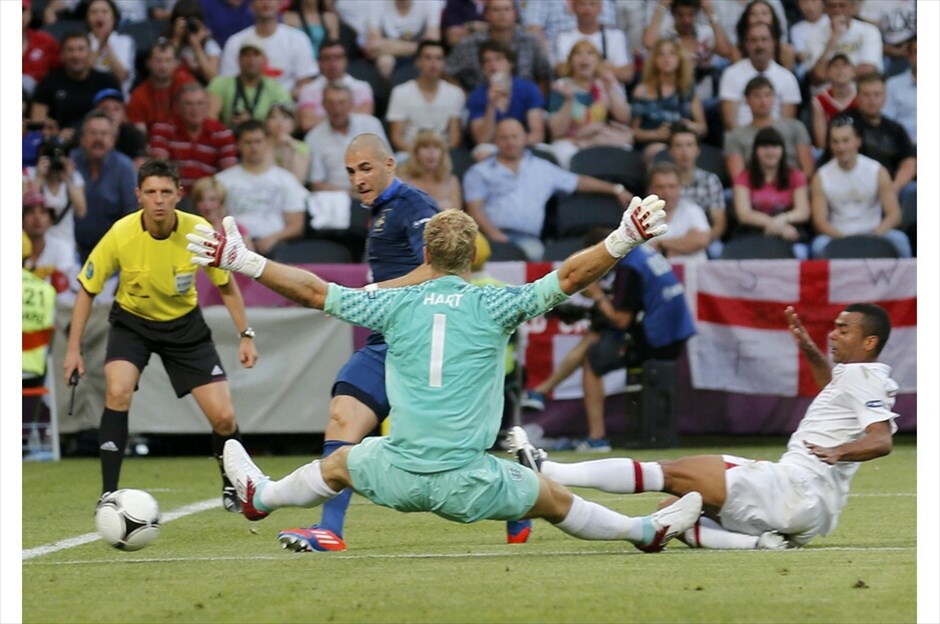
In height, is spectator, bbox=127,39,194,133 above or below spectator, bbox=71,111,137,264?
above

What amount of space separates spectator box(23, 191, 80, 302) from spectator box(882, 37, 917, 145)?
8.66 meters

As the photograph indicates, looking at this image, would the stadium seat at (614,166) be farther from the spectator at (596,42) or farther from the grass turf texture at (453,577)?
the grass turf texture at (453,577)

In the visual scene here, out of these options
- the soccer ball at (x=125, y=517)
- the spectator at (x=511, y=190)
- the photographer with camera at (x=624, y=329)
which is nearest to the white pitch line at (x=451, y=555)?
the soccer ball at (x=125, y=517)

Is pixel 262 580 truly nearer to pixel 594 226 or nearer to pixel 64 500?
pixel 64 500

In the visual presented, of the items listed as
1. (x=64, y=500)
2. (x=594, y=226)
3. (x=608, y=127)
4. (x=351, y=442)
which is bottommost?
(x=64, y=500)

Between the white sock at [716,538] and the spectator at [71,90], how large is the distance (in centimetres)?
1068

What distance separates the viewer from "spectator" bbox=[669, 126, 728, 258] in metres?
15.5

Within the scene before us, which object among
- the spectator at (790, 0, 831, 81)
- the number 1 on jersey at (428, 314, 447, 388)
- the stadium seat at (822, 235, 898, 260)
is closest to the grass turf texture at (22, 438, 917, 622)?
the number 1 on jersey at (428, 314, 447, 388)

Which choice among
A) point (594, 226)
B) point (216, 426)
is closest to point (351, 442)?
point (216, 426)

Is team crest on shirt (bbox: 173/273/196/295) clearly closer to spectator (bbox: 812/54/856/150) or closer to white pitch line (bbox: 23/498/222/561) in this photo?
white pitch line (bbox: 23/498/222/561)

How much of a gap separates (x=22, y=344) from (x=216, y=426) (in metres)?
4.67

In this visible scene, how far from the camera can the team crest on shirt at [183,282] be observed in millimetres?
9656

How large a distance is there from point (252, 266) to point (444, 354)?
898 mm

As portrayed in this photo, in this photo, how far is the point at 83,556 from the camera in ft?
25.6
